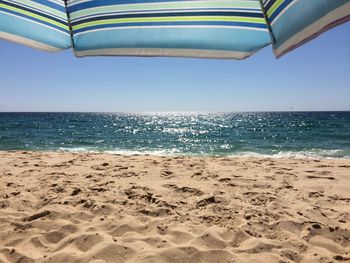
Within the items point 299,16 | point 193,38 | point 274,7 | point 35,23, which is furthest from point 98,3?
point 299,16

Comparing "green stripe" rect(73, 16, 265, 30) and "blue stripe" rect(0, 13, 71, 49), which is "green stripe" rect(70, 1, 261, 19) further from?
"blue stripe" rect(0, 13, 71, 49)

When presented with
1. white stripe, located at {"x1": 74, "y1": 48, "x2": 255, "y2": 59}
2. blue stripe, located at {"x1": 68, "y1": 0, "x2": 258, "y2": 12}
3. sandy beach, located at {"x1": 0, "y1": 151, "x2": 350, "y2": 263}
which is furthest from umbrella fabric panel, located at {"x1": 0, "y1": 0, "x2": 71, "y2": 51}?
sandy beach, located at {"x1": 0, "y1": 151, "x2": 350, "y2": 263}

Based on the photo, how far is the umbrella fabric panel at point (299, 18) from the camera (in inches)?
53.0

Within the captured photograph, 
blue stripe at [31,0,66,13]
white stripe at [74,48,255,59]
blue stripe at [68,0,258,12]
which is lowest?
white stripe at [74,48,255,59]

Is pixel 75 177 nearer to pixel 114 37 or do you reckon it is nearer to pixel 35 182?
pixel 35 182

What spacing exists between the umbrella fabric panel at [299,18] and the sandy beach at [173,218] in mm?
2350

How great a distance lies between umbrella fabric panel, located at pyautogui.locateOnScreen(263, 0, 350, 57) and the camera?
135 centimetres

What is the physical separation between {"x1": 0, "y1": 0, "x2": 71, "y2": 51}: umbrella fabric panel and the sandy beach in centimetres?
217

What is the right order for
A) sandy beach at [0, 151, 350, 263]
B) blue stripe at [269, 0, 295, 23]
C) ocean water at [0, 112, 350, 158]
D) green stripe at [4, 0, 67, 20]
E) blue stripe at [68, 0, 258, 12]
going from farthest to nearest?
1. ocean water at [0, 112, 350, 158]
2. sandy beach at [0, 151, 350, 263]
3. green stripe at [4, 0, 67, 20]
4. blue stripe at [68, 0, 258, 12]
5. blue stripe at [269, 0, 295, 23]

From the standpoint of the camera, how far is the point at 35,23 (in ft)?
7.13

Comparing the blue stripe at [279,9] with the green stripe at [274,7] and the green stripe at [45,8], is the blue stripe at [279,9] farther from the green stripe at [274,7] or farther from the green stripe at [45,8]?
the green stripe at [45,8]

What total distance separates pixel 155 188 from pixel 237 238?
224cm

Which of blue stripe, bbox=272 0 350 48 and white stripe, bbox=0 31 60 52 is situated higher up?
white stripe, bbox=0 31 60 52

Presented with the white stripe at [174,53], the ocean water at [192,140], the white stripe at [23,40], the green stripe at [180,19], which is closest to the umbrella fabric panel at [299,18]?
the green stripe at [180,19]
